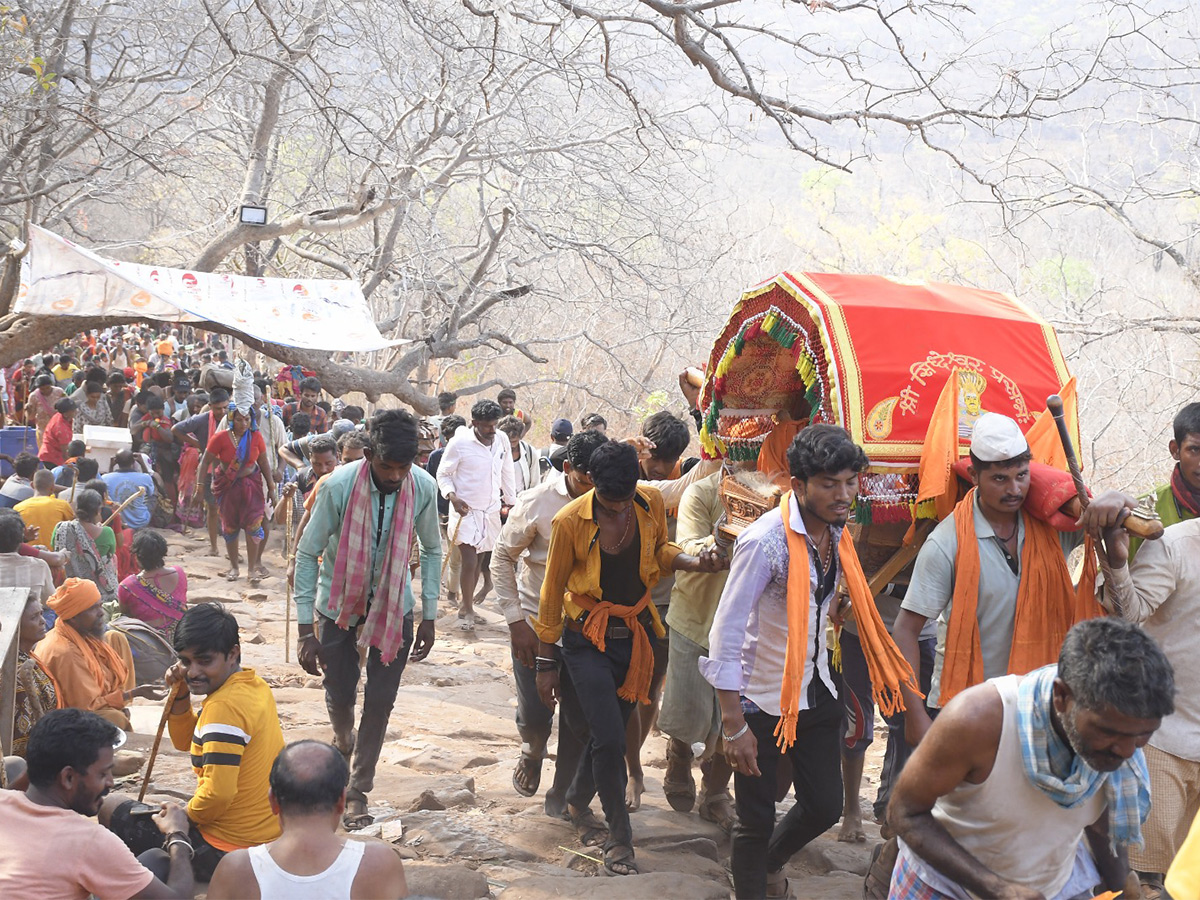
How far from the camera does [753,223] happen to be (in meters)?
39.2

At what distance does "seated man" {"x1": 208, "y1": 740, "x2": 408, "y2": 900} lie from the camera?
276cm

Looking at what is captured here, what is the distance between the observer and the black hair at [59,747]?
131 inches

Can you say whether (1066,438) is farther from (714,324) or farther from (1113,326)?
(714,324)

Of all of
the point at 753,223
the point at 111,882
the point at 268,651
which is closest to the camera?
the point at 111,882

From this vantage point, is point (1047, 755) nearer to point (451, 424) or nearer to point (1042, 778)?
point (1042, 778)

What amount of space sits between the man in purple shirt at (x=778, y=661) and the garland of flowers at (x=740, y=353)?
1258 millimetres

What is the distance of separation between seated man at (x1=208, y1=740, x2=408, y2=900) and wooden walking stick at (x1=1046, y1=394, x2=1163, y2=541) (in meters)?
2.56

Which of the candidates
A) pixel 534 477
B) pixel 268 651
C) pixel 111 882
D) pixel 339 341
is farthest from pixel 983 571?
pixel 339 341

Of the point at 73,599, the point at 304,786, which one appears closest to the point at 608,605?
the point at 304,786

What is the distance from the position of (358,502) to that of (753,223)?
35.4 metres

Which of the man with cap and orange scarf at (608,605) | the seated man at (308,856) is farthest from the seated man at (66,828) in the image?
the man with cap and orange scarf at (608,605)

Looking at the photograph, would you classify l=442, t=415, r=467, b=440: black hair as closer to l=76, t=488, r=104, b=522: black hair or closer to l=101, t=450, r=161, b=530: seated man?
l=101, t=450, r=161, b=530: seated man

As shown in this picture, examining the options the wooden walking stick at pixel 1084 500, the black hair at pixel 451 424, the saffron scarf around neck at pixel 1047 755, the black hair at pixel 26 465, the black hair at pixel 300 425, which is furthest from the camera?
the black hair at pixel 300 425

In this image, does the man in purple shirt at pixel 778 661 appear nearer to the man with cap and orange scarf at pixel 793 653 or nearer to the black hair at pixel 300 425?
the man with cap and orange scarf at pixel 793 653
